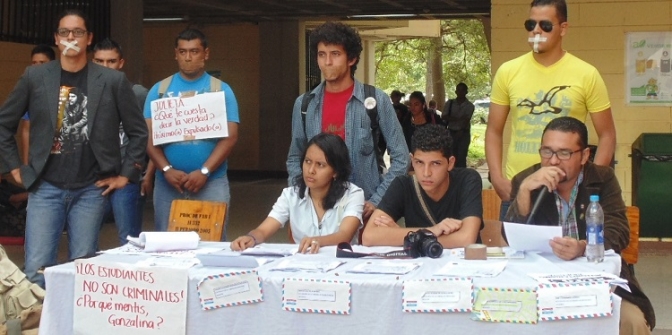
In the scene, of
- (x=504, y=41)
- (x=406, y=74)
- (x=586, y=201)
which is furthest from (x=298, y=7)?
(x=406, y=74)

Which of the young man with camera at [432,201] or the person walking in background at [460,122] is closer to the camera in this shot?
the young man with camera at [432,201]

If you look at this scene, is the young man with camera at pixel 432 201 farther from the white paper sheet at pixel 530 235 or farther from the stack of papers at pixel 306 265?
the stack of papers at pixel 306 265

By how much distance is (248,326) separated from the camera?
12.2ft

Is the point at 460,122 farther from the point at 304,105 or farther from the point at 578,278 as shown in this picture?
the point at 578,278

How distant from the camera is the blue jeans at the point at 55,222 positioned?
5.39 metres

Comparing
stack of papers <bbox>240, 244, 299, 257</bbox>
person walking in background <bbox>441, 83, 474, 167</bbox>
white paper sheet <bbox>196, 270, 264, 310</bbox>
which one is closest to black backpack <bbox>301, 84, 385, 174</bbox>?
stack of papers <bbox>240, 244, 299, 257</bbox>

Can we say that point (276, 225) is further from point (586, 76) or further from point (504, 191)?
point (586, 76)

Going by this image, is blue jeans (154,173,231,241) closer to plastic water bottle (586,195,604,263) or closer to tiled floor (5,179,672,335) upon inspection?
plastic water bottle (586,195,604,263)

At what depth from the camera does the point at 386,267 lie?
3795 mm

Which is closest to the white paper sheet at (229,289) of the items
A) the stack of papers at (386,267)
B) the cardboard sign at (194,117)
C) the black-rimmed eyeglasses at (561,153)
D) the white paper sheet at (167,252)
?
the stack of papers at (386,267)

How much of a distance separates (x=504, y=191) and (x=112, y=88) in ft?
7.49

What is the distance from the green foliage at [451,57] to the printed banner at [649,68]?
23083 mm

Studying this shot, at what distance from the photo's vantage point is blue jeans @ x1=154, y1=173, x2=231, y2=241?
19.8 feet

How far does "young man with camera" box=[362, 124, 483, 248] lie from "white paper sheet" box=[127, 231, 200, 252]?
824mm
